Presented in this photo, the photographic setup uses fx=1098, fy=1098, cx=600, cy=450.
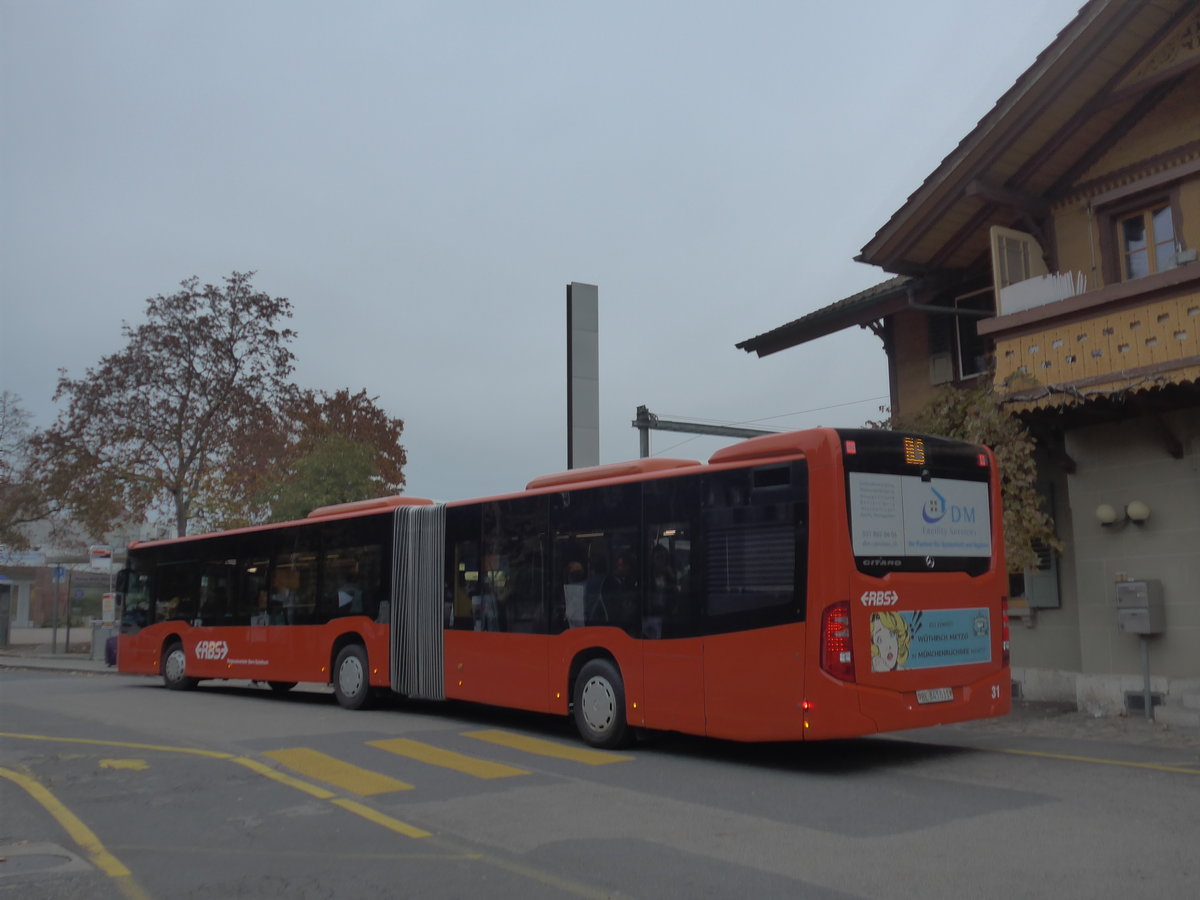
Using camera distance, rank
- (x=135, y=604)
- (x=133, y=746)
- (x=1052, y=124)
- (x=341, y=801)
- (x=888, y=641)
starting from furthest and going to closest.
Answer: (x=135, y=604), (x=1052, y=124), (x=133, y=746), (x=888, y=641), (x=341, y=801)

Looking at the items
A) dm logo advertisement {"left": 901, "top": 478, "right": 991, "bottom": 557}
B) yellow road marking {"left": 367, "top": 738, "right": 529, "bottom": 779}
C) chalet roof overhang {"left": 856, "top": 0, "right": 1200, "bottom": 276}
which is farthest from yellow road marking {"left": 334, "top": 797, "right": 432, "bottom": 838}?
chalet roof overhang {"left": 856, "top": 0, "right": 1200, "bottom": 276}

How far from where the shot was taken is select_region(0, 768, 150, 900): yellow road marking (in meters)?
6.10

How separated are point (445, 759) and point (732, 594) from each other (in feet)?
10.4

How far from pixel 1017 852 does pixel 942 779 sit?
2706mm

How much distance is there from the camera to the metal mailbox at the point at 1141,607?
1266 centimetres

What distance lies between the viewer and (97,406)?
31.7 metres

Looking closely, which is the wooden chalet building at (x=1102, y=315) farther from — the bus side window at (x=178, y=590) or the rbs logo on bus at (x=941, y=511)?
the bus side window at (x=178, y=590)

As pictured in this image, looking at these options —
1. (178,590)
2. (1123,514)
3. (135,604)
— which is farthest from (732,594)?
(135,604)

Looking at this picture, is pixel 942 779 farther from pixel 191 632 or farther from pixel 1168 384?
pixel 191 632

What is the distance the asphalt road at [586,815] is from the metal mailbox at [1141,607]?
1.27 m

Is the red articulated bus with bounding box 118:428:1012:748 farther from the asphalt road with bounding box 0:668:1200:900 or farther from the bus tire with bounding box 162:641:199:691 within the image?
the bus tire with bounding box 162:641:199:691

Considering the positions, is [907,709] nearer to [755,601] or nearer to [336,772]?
[755,601]

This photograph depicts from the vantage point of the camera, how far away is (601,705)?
11117 mm

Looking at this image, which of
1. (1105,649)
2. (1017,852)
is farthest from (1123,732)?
(1017,852)
